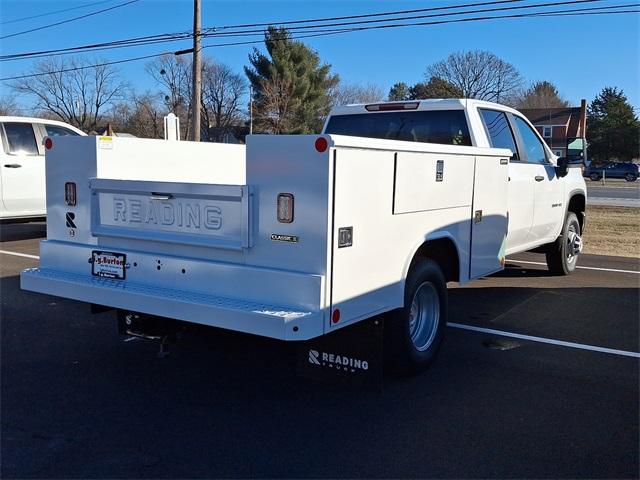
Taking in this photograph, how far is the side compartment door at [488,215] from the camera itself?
5.41 m

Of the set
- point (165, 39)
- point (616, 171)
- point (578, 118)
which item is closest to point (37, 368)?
point (165, 39)

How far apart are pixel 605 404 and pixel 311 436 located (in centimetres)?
210

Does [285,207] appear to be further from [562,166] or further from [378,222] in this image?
[562,166]

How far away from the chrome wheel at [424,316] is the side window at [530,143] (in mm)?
2833

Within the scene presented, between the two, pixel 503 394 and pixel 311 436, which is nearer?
pixel 311 436

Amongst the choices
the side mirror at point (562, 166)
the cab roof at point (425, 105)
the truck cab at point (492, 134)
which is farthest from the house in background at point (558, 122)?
the cab roof at point (425, 105)

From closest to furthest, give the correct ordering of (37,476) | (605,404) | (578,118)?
(37,476)
(605,404)
(578,118)

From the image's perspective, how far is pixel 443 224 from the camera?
488 cm

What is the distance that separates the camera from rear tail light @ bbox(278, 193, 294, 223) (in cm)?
372

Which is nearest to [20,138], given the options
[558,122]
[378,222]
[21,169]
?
[21,169]

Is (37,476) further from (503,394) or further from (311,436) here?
(503,394)

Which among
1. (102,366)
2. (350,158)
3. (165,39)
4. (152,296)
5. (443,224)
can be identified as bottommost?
(102,366)

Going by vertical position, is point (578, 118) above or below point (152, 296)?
above

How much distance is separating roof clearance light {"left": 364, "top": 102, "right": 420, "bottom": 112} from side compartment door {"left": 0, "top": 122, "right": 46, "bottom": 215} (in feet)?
23.3
